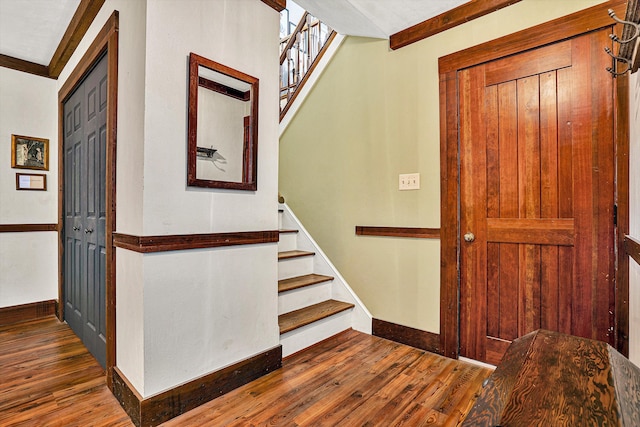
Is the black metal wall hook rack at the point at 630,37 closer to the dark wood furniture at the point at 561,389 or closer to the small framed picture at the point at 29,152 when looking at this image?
the dark wood furniture at the point at 561,389

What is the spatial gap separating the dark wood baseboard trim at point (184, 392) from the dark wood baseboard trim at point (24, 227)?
2.02 m

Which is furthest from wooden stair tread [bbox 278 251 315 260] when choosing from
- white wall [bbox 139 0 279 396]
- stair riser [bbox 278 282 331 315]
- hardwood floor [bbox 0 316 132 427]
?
hardwood floor [bbox 0 316 132 427]

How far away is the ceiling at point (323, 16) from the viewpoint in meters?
2.20

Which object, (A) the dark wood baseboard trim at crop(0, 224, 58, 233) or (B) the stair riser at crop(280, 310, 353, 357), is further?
(A) the dark wood baseboard trim at crop(0, 224, 58, 233)

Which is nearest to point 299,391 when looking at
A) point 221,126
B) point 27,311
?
point 221,126

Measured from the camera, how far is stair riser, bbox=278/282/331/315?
2494mm

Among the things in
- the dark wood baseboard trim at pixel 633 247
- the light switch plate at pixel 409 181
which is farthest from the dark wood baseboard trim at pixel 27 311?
the dark wood baseboard trim at pixel 633 247

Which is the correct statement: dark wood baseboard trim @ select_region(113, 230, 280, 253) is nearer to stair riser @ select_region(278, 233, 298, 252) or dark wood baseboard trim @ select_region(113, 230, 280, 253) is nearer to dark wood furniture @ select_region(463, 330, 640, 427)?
stair riser @ select_region(278, 233, 298, 252)

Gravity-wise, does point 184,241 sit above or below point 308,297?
above

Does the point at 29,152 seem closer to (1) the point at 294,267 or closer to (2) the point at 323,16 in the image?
(1) the point at 294,267

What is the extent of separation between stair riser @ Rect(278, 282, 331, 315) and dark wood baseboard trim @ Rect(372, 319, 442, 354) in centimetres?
48

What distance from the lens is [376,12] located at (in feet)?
7.50

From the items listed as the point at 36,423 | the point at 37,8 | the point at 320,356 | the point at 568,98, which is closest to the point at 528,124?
the point at 568,98

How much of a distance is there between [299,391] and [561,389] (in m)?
1.42
